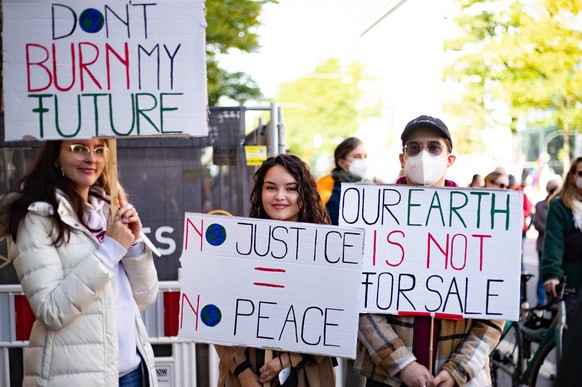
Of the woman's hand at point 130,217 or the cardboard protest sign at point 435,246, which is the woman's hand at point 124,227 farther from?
the cardboard protest sign at point 435,246

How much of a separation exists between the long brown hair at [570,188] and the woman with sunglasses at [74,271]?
3.68 m

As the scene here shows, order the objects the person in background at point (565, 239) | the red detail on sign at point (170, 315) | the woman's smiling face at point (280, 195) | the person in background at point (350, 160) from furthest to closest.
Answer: the person in background at point (350, 160) < the person in background at point (565, 239) < the red detail on sign at point (170, 315) < the woman's smiling face at point (280, 195)

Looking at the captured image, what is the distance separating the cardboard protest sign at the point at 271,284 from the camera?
3262 mm

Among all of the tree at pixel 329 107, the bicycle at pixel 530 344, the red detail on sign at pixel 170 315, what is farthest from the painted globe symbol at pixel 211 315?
the tree at pixel 329 107

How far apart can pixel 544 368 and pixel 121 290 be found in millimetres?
4522

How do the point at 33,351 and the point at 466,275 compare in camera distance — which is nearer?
the point at 33,351

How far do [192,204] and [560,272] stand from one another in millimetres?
2776

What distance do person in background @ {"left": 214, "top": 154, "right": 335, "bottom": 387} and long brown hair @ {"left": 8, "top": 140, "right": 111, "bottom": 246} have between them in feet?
2.39

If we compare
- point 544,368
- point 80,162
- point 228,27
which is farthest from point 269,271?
point 228,27

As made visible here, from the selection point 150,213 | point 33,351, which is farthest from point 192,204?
point 33,351

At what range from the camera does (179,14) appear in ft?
10.7

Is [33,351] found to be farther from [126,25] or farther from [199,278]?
[126,25]

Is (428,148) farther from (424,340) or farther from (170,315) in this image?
(170,315)

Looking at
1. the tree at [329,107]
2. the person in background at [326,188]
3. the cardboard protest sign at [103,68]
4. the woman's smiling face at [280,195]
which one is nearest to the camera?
the cardboard protest sign at [103,68]
